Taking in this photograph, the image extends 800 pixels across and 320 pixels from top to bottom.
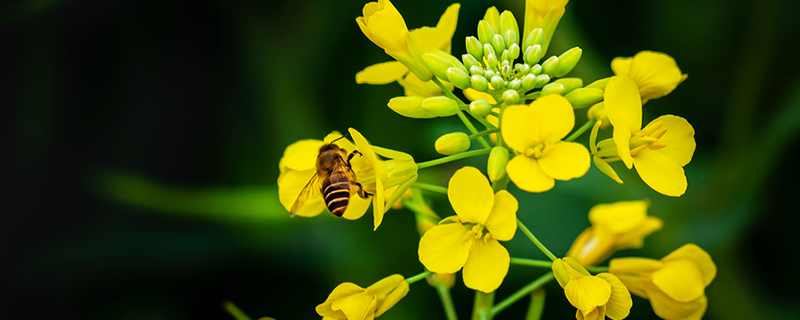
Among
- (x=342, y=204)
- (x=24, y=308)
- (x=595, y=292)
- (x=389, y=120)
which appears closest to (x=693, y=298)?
(x=595, y=292)

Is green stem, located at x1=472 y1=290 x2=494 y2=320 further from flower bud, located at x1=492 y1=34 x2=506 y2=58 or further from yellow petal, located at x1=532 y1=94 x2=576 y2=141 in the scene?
flower bud, located at x1=492 y1=34 x2=506 y2=58

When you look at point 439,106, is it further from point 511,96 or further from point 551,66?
point 551,66

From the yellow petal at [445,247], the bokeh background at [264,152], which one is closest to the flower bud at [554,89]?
the yellow petal at [445,247]

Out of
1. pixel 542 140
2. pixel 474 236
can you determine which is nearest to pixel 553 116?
pixel 542 140

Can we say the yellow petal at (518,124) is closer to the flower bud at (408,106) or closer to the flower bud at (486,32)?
the flower bud at (408,106)

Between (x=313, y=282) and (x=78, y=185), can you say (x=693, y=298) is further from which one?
(x=78, y=185)
